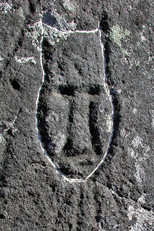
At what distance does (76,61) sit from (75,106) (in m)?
0.15

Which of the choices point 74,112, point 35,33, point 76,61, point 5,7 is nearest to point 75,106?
point 74,112

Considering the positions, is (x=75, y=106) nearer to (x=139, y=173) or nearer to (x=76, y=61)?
(x=76, y=61)

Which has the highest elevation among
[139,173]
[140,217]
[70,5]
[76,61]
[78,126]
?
[70,5]

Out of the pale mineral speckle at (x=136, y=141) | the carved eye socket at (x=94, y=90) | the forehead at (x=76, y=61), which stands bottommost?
the pale mineral speckle at (x=136, y=141)

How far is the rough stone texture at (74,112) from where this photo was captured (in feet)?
3.63

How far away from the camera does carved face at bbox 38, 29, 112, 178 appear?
3.80 ft

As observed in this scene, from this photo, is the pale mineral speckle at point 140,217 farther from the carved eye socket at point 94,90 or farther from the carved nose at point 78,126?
the carved eye socket at point 94,90

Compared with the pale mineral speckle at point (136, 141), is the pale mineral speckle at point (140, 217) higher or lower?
lower

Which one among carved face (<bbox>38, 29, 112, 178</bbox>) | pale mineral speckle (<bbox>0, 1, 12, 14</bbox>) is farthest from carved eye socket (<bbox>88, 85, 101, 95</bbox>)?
pale mineral speckle (<bbox>0, 1, 12, 14</bbox>)

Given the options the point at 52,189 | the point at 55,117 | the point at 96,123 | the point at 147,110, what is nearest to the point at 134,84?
the point at 147,110

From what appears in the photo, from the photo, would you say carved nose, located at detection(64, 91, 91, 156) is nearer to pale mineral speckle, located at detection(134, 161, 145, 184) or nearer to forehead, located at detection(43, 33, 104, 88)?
forehead, located at detection(43, 33, 104, 88)

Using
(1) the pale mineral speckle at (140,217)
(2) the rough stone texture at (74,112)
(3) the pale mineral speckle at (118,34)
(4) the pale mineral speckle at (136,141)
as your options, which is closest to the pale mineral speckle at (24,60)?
(2) the rough stone texture at (74,112)

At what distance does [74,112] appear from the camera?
119 cm

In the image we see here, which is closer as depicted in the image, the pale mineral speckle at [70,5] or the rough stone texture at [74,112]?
the rough stone texture at [74,112]
